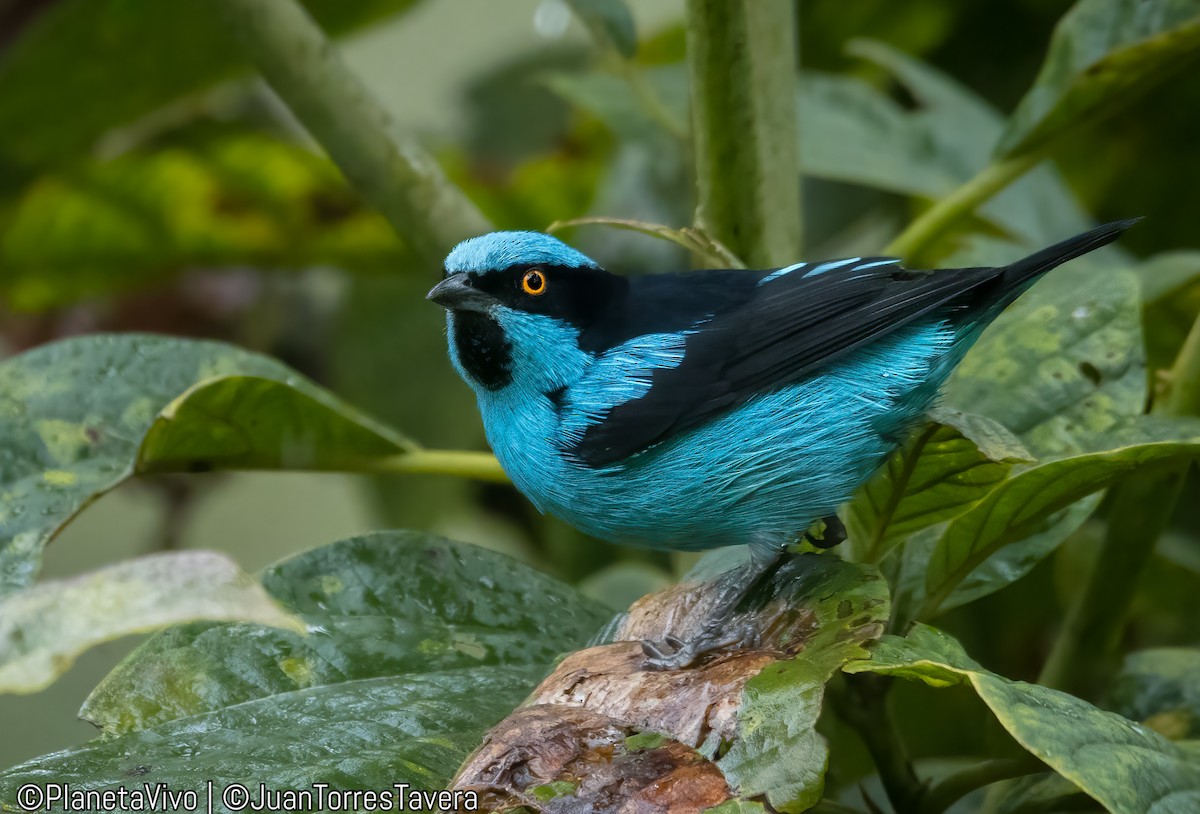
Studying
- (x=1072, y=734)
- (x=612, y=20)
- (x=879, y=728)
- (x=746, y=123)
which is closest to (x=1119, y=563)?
(x=879, y=728)

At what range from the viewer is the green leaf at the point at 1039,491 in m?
1.50

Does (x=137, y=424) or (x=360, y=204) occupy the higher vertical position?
(x=360, y=204)

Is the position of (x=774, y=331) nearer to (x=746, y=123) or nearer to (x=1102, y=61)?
(x=746, y=123)

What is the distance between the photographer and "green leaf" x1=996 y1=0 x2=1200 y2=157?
7.07 ft

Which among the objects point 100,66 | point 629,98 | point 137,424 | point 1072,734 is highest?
point 100,66

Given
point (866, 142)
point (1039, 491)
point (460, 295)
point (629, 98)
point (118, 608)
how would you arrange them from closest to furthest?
point (118, 608)
point (1039, 491)
point (460, 295)
point (866, 142)
point (629, 98)

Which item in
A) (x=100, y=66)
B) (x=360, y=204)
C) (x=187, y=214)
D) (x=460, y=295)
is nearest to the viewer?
(x=460, y=295)

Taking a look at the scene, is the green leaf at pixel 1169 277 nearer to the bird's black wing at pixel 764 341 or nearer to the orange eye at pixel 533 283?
the bird's black wing at pixel 764 341

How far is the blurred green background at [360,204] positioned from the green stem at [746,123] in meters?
0.86

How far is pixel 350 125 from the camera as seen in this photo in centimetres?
206

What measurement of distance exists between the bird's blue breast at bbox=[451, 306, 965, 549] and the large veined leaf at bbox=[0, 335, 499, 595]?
0.36 meters

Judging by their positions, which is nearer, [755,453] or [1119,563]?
[755,453]

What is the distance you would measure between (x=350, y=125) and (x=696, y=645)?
1.08 m

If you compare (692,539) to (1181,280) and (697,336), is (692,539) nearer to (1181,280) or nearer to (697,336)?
(697,336)
